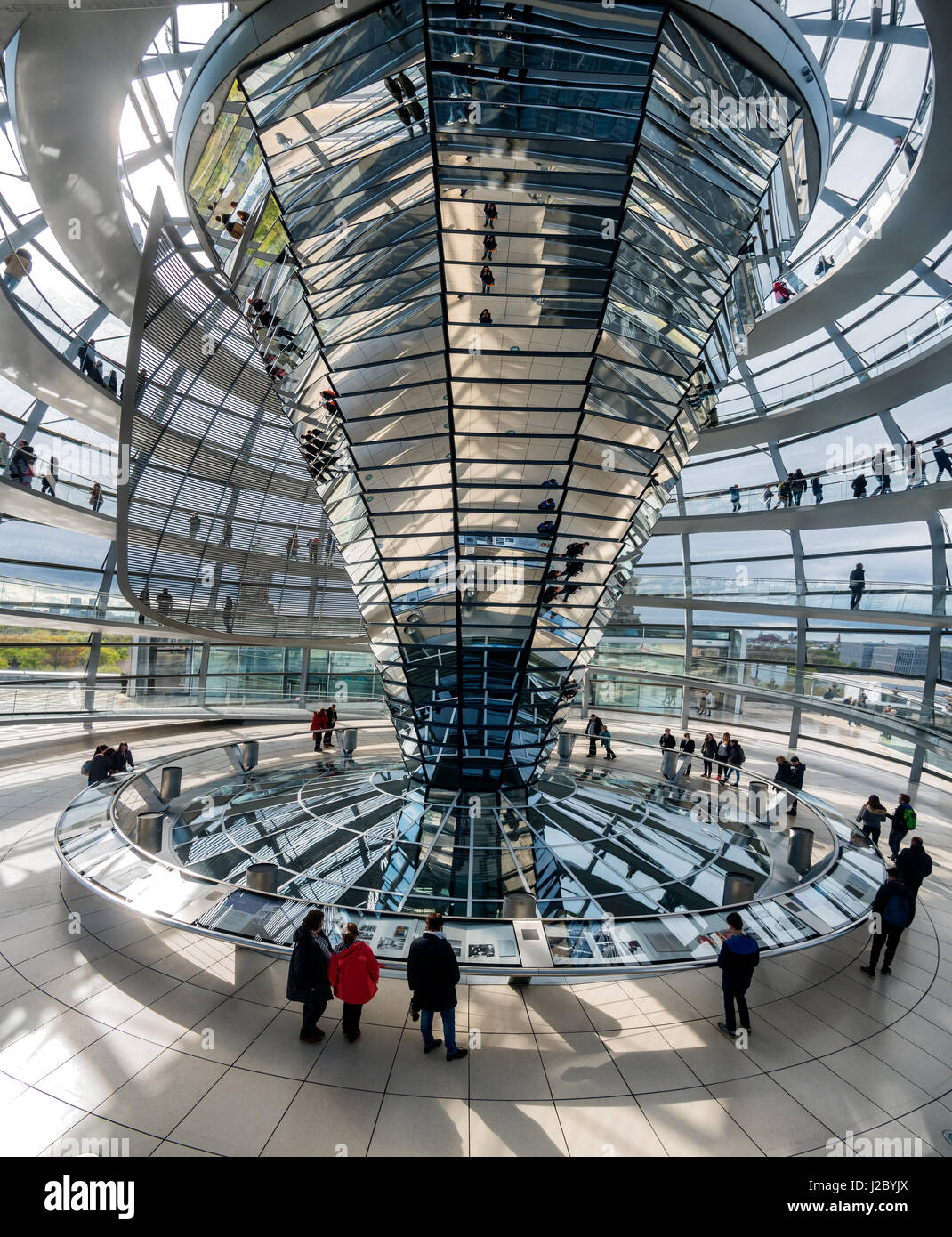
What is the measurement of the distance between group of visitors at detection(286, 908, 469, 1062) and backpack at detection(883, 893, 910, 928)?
6.05 meters

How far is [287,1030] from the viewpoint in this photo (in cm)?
745

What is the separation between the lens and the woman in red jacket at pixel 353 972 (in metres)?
7.12

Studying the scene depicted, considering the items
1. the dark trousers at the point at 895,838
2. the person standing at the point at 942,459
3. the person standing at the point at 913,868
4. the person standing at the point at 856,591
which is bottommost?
the dark trousers at the point at 895,838

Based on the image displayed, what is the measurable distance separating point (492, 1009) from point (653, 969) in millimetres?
2085

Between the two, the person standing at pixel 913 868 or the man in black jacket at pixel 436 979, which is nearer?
the man in black jacket at pixel 436 979

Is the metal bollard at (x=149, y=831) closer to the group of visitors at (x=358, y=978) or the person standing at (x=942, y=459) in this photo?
the group of visitors at (x=358, y=978)

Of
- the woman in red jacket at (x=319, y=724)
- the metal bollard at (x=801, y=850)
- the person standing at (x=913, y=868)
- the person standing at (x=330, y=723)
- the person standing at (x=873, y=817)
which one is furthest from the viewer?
the woman in red jacket at (x=319, y=724)

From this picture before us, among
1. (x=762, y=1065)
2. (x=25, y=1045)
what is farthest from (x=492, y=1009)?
(x=25, y=1045)

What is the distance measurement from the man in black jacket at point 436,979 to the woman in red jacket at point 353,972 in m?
0.44

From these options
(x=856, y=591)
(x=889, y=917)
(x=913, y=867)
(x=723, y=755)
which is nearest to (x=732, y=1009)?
(x=889, y=917)

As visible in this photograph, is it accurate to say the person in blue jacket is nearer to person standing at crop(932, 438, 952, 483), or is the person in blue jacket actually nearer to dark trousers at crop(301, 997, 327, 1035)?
dark trousers at crop(301, 997, 327, 1035)

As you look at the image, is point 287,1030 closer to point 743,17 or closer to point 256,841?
point 256,841

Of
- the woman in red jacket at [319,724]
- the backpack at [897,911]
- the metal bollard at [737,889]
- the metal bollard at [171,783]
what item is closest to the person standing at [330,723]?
the woman in red jacket at [319,724]

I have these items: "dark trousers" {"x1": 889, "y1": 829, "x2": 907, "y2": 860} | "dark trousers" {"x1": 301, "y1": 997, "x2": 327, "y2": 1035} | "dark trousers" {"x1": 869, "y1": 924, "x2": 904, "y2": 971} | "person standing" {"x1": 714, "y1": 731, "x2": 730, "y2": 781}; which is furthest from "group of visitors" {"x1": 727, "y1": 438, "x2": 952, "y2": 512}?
"dark trousers" {"x1": 301, "y1": 997, "x2": 327, "y2": 1035}
